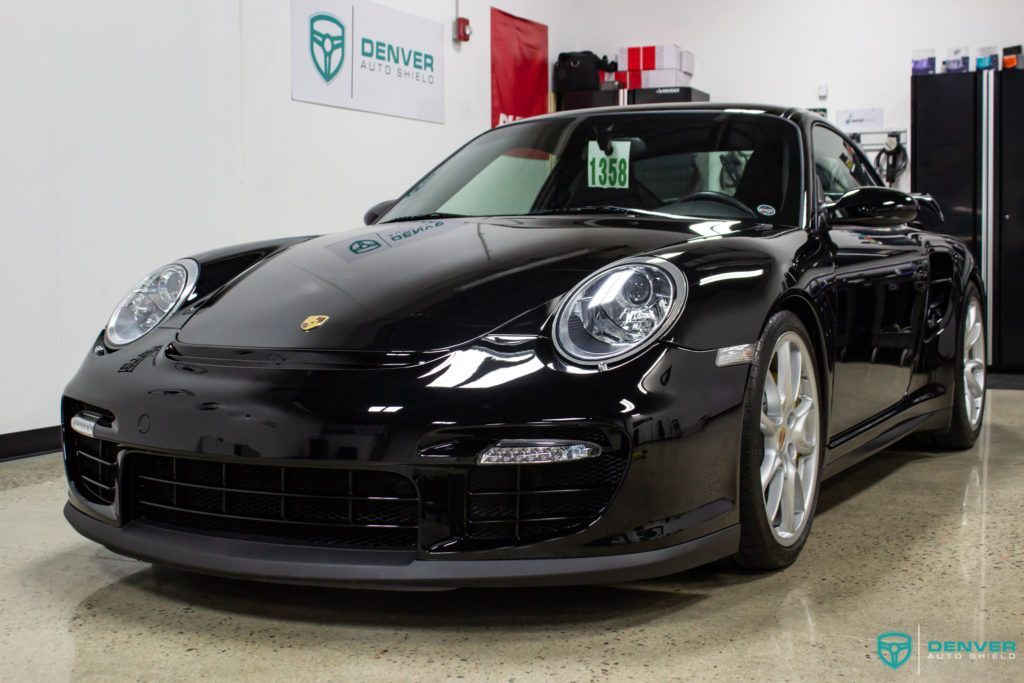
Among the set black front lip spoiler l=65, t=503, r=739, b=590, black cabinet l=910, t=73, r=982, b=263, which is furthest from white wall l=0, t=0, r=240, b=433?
black cabinet l=910, t=73, r=982, b=263

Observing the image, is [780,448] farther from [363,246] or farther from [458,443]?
[363,246]

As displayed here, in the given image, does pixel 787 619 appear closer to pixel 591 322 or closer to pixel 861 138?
pixel 591 322

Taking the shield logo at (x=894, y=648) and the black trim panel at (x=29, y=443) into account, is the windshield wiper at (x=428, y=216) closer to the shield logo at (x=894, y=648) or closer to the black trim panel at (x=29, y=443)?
the shield logo at (x=894, y=648)

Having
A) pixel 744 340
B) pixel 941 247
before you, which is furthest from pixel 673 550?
pixel 941 247

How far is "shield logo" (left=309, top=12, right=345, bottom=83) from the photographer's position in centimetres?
605

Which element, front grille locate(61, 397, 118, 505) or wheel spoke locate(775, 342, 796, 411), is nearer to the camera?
front grille locate(61, 397, 118, 505)

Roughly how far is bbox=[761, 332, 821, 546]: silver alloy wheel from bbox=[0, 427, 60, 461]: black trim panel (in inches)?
120

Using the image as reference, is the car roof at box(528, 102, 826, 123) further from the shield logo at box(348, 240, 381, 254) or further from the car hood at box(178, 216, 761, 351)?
the shield logo at box(348, 240, 381, 254)

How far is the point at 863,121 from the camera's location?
8.41m

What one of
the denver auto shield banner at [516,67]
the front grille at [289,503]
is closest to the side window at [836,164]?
the front grille at [289,503]

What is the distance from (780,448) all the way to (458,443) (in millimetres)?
799

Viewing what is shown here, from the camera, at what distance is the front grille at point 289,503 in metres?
1.98

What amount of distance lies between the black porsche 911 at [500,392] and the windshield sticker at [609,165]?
1.3 inches

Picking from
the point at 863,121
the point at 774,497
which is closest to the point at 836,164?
the point at 774,497
